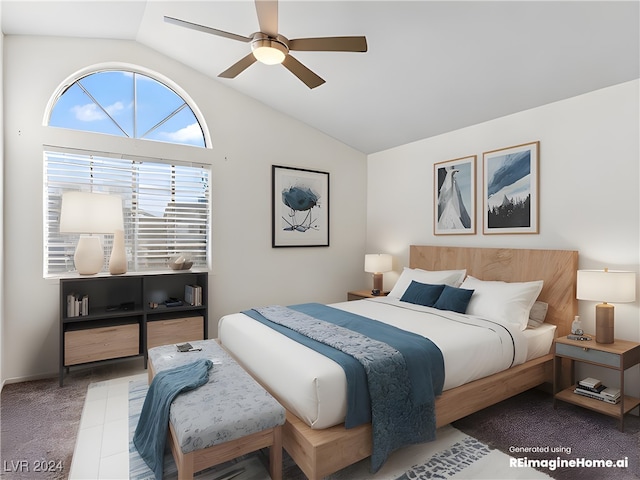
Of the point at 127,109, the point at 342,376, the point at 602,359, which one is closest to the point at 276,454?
the point at 342,376

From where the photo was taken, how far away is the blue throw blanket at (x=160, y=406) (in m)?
1.90

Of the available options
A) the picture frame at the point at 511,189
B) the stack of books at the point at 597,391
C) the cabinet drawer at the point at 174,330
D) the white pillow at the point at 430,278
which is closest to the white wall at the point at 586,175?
the picture frame at the point at 511,189

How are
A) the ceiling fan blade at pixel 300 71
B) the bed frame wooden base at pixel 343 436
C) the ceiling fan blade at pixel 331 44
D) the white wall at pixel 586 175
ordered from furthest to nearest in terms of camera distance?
the white wall at pixel 586 175 < the ceiling fan blade at pixel 300 71 < the ceiling fan blade at pixel 331 44 < the bed frame wooden base at pixel 343 436

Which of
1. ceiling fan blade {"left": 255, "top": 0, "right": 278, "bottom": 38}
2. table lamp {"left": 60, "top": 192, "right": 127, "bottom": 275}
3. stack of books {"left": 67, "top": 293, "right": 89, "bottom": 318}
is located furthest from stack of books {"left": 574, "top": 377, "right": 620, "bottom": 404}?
stack of books {"left": 67, "top": 293, "right": 89, "bottom": 318}

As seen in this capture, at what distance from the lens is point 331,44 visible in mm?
2254

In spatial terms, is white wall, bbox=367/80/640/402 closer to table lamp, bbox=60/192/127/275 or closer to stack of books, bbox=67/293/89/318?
table lamp, bbox=60/192/127/275

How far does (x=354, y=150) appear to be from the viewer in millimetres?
5176

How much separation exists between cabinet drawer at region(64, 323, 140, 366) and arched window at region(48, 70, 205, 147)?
6.42ft

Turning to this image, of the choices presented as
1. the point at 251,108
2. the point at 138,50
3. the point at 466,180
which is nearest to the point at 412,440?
the point at 466,180

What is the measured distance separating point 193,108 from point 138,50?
2.44ft

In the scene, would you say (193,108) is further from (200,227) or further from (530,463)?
(530,463)

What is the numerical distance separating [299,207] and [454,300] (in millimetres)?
2282

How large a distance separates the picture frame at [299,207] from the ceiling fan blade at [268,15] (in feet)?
7.72

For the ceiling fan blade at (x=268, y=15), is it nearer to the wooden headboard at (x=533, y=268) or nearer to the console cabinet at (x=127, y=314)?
the console cabinet at (x=127, y=314)
